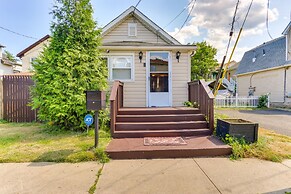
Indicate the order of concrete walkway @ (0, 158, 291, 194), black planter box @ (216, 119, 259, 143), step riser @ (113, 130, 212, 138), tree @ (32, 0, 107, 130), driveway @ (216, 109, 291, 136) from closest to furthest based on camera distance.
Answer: concrete walkway @ (0, 158, 291, 194) < black planter box @ (216, 119, 259, 143) < step riser @ (113, 130, 212, 138) < tree @ (32, 0, 107, 130) < driveway @ (216, 109, 291, 136)

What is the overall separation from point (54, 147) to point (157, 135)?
2.64 meters

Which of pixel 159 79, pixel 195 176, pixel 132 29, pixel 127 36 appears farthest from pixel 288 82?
pixel 195 176

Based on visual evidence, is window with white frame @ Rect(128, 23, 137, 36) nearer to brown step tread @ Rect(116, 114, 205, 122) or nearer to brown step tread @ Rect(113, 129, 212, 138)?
brown step tread @ Rect(116, 114, 205, 122)

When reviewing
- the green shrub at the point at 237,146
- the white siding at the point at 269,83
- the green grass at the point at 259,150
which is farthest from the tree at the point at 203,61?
the green shrub at the point at 237,146

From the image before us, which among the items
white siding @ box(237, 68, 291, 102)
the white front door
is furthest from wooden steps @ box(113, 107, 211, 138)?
white siding @ box(237, 68, 291, 102)

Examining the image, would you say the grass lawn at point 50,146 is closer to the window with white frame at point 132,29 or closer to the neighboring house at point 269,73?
the window with white frame at point 132,29

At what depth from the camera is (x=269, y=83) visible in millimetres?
16297

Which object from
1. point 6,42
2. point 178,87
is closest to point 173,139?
point 178,87

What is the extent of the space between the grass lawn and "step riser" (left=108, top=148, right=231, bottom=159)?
357 mm

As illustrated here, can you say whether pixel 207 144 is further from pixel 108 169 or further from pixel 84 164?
pixel 84 164

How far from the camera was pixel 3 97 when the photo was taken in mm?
7535

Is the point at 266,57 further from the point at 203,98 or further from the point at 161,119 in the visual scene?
the point at 161,119

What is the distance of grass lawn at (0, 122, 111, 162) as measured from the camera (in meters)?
3.74

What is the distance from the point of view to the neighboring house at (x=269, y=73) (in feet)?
47.4
